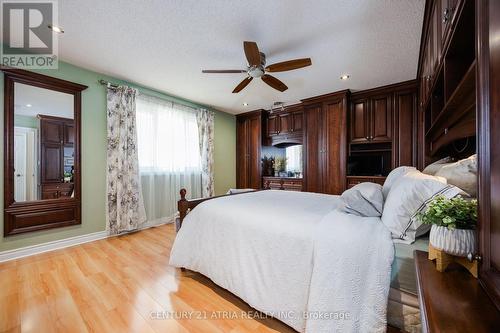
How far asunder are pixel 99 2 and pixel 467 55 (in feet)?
9.00

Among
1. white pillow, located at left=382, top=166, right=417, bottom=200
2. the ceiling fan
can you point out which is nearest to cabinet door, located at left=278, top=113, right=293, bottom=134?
the ceiling fan

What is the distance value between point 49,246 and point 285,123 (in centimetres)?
463

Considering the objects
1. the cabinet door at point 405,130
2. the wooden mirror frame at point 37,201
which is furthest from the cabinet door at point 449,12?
the wooden mirror frame at point 37,201

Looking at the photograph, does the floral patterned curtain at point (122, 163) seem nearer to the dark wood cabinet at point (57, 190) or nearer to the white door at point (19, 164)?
the dark wood cabinet at point (57, 190)

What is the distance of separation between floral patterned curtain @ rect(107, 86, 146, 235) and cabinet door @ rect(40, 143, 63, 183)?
56 centimetres

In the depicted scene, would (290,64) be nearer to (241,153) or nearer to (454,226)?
(454,226)

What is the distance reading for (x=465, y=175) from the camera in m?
1.13

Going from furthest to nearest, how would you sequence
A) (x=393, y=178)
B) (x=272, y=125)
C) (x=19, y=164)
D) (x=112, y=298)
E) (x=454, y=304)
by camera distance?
1. (x=272, y=125)
2. (x=19, y=164)
3. (x=393, y=178)
4. (x=112, y=298)
5. (x=454, y=304)

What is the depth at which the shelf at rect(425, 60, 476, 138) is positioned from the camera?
84 cm

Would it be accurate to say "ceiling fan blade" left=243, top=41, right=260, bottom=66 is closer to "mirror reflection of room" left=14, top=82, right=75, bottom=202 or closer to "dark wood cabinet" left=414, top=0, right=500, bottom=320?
"dark wood cabinet" left=414, top=0, right=500, bottom=320

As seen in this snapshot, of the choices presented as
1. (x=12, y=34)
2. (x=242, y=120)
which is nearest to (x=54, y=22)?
(x=12, y=34)

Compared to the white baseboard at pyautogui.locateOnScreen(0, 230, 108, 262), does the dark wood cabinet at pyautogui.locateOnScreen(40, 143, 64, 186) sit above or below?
above

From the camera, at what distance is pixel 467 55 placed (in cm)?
118

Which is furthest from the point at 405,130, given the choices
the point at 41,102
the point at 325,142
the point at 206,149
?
the point at 41,102
